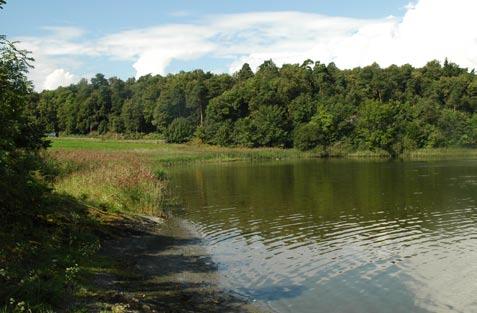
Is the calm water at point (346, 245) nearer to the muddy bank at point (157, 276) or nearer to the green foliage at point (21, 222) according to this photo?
the muddy bank at point (157, 276)

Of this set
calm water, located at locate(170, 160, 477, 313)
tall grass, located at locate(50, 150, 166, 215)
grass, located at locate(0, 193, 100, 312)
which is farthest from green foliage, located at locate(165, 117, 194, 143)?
grass, located at locate(0, 193, 100, 312)

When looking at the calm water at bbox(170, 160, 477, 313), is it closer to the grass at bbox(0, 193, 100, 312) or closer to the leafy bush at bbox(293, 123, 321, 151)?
the grass at bbox(0, 193, 100, 312)

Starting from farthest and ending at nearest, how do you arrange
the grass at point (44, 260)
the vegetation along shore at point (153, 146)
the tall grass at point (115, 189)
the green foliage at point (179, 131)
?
the green foliage at point (179, 131), the tall grass at point (115, 189), the vegetation along shore at point (153, 146), the grass at point (44, 260)

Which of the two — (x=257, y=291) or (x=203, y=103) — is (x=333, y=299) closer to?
(x=257, y=291)

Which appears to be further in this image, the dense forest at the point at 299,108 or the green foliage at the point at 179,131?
the green foliage at the point at 179,131

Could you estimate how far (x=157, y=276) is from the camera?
15.0 metres

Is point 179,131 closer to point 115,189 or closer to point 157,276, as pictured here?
point 115,189

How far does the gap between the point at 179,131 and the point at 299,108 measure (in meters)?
30.2

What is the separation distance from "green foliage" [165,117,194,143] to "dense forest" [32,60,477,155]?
27 centimetres

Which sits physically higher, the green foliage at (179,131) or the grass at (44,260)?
the green foliage at (179,131)

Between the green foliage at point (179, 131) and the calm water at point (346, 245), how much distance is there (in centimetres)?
8862

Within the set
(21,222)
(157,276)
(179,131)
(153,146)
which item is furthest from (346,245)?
(179,131)

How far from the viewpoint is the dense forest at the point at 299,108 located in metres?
110

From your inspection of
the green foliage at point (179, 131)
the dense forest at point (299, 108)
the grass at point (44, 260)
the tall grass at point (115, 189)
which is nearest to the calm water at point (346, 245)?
the tall grass at point (115, 189)
